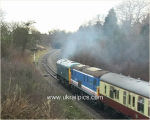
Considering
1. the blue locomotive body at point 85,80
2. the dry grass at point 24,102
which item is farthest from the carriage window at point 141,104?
the blue locomotive body at point 85,80

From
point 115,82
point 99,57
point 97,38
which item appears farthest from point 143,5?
point 115,82

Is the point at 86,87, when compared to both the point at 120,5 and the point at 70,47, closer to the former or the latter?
the point at 70,47

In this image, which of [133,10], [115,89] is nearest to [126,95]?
[115,89]

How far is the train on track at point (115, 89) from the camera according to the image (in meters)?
11.7

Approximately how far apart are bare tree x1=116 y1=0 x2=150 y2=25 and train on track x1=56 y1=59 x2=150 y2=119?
2206 cm

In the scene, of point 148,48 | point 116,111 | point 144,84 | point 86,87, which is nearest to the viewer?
point 144,84

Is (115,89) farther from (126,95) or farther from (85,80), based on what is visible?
(85,80)

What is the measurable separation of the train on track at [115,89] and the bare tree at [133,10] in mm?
22062

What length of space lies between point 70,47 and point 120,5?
11.6 m

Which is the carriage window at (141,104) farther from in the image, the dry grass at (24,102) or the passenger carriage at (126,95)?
the dry grass at (24,102)

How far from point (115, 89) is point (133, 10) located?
29534 millimetres

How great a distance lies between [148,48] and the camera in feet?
81.7

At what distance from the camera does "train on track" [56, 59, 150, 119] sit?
459 inches

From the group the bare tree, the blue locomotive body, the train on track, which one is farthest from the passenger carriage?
the bare tree
